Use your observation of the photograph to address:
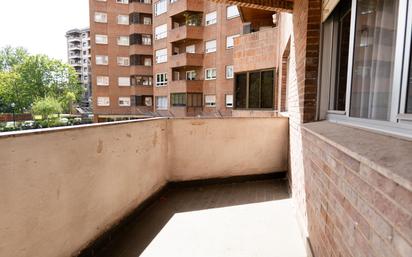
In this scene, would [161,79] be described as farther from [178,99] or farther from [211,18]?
[211,18]

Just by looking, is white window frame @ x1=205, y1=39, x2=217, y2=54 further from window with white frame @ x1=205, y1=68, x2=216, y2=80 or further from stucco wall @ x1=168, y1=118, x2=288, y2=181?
stucco wall @ x1=168, y1=118, x2=288, y2=181

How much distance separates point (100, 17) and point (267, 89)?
29.3 meters

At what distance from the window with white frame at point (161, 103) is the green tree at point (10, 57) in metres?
39.7

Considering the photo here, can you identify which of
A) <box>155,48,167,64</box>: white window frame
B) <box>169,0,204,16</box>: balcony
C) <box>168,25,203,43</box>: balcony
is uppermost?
<box>169,0,204,16</box>: balcony

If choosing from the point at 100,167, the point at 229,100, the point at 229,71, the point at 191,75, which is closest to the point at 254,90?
the point at 100,167

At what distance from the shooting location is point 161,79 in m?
27.3

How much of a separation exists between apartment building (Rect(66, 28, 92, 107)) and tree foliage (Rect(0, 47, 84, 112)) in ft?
66.6

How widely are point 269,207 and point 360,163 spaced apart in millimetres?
2966

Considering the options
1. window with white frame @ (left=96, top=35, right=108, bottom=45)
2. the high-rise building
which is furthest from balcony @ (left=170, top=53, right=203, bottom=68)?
window with white frame @ (left=96, top=35, right=108, bottom=45)

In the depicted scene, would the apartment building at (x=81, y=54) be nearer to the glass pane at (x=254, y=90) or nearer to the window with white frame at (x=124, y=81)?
the window with white frame at (x=124, y=81)

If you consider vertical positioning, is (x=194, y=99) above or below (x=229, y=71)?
below

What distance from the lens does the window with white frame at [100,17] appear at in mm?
30281

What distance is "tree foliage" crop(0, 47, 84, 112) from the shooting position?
149ft

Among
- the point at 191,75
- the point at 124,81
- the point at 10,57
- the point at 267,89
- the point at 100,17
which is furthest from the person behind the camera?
the point at 10,57
